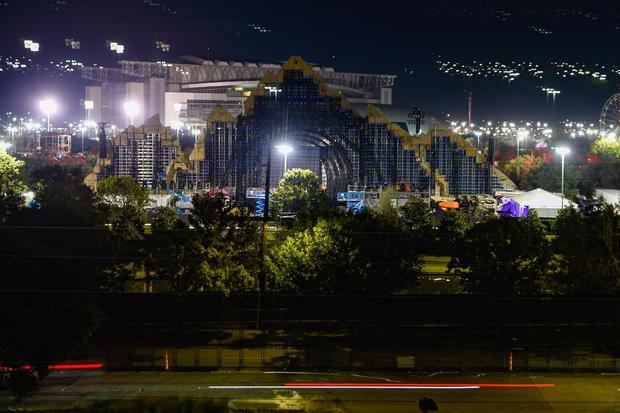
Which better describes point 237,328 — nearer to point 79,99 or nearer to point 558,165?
point 558,165

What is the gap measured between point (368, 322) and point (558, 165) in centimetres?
4314

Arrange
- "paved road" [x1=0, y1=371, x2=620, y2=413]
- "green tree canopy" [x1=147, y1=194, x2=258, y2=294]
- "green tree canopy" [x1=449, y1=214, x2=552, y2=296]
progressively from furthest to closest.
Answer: "green tree canopy" [x1=449, y1=214, x2=552, y2=296] → "green tree canopy" [x1=147, y1=194, x2=258, y2=294] → "paved road" [x1=0, y1=371, x2=620, y2=413]

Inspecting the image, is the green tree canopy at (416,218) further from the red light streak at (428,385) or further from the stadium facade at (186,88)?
the stadium facade at (186,88)

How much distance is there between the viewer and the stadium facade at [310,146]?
5769cm

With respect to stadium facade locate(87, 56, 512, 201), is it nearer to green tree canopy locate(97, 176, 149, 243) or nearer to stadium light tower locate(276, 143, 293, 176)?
stadium light tower locate(276, 143, 293, 176)

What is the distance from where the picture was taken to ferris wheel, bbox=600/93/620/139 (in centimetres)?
7937

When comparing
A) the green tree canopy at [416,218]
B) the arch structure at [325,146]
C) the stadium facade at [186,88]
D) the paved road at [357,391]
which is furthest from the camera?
the stadium facade at [186,88]

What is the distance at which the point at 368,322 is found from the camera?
2917cm

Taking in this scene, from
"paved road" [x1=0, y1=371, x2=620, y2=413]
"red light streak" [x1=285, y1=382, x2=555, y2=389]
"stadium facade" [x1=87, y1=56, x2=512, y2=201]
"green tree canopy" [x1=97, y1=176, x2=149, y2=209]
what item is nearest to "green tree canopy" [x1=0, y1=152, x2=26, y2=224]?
"green tree canopy" [x1=97, y1=176, x2=149, y2=209]

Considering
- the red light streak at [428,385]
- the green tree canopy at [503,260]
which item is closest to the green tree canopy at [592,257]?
the green tree canopy at [503,260]

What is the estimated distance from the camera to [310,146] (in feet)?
198

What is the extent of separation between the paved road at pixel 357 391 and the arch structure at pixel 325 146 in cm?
3331

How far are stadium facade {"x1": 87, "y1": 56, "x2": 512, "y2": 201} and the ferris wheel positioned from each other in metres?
24.4

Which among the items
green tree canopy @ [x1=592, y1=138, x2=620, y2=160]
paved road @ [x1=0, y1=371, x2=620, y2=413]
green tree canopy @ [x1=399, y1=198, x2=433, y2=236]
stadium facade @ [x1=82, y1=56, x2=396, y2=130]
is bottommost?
paved road @ [x1=0, y1=371, x2=620, y2=413]
